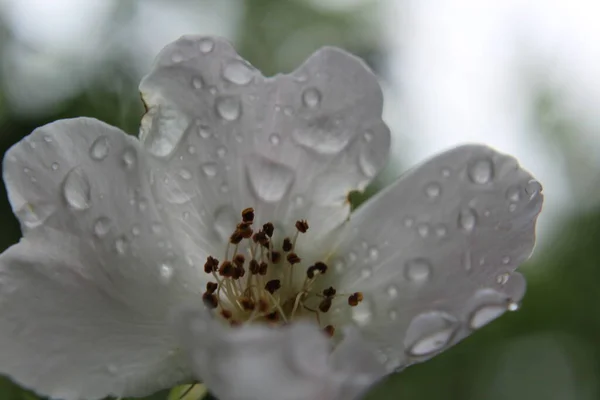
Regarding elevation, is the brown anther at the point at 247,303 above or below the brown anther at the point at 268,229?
below

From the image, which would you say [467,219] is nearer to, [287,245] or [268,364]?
[287,245]

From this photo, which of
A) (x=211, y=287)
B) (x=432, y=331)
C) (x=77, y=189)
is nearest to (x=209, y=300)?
(x=211, y=287)

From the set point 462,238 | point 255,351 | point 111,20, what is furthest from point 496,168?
point 111,20

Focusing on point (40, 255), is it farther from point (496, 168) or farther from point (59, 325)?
point (496, 168)

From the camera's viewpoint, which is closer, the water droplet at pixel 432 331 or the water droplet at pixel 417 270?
the water droplet at pixel 432 331

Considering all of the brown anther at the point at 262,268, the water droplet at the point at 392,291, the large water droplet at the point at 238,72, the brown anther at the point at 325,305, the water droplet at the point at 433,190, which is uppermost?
the large water droplet at the point at 238,72

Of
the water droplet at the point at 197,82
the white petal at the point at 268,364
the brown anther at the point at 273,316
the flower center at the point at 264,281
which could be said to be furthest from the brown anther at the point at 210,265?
the white petal at the point at 268,364

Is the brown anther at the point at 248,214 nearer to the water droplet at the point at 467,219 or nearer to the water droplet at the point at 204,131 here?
→ the water droplet at the point at 204,131
